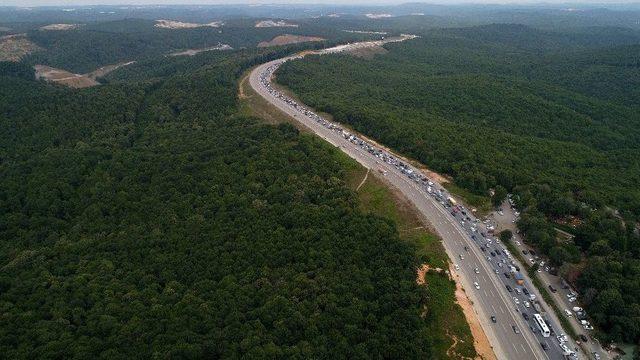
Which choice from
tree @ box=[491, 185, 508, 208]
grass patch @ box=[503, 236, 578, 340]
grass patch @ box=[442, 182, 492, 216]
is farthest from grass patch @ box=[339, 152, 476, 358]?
tree @ box=[491, 185, 508, 208]

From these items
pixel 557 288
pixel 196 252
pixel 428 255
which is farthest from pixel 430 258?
pixel 196 252

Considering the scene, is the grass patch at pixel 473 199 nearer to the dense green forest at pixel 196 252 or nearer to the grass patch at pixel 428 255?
the grass patch at pixel 428 255

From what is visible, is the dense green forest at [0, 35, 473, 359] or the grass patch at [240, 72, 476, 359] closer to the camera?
the dense green forest at [0, 35, 473, 359]

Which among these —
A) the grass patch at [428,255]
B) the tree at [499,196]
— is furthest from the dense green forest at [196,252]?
the tree at [499,196]

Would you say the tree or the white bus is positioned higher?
the tree

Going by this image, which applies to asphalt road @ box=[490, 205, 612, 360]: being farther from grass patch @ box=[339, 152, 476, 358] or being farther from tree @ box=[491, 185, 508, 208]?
grass patch @ box=[339, 152, 476, 358]

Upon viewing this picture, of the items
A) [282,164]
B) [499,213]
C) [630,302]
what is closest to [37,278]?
[282,164]

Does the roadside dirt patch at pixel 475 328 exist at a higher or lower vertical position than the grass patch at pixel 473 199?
lower
